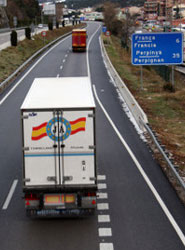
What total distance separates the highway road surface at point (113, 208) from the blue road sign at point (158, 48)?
8.60m

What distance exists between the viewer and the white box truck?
1002cm

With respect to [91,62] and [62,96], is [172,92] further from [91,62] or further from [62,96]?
[62,96]

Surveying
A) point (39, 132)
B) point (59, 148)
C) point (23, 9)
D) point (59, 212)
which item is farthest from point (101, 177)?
point (23, 9)

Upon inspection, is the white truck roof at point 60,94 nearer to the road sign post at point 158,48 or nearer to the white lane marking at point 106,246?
the white lane marking at point 106,246

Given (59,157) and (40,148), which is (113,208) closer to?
(59,157)

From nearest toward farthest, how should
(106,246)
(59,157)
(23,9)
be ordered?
(106,246) → (59,157) → (23,9)

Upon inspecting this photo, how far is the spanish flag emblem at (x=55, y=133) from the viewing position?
10016mm

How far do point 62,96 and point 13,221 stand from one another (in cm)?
354

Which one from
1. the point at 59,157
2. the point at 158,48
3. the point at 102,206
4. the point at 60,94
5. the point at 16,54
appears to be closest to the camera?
the point at 59,157

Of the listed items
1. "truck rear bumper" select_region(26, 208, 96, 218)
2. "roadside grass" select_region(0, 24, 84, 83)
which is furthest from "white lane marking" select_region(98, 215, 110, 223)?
"roadside grass" select_region(0, 24, 84, 83)

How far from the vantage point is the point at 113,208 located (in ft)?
39.1

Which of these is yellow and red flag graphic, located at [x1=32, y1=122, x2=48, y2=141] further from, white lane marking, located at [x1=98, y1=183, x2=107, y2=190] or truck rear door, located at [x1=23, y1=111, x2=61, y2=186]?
white lane marking, located at [x1=98, y1=183, x2=107, y2=190]

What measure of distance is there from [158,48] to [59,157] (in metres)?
20.0

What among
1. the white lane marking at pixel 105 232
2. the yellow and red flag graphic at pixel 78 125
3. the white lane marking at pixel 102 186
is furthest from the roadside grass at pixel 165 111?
the yellow and red flag graphic at pixel 78 125
